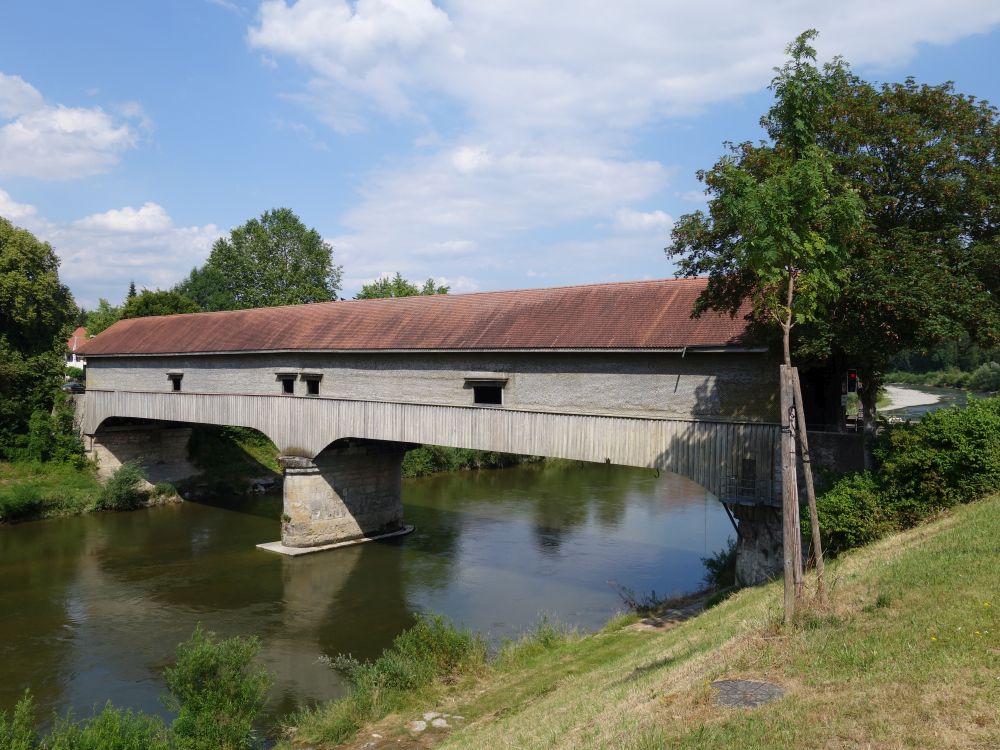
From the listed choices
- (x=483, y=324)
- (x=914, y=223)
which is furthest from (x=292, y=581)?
(x=914, y=223)

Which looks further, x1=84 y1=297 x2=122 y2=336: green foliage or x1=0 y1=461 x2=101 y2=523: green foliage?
x1=84 y1=297 x2=122 y2=336: green foliage

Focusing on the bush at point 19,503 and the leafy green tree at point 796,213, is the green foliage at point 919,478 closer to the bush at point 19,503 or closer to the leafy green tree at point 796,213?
the leafy green tree at point 796,213

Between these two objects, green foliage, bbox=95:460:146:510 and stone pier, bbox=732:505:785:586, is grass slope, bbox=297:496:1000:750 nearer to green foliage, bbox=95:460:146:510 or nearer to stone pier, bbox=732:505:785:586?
stone pier, bbox=732:505:785:586

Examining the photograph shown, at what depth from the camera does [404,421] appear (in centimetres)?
1792

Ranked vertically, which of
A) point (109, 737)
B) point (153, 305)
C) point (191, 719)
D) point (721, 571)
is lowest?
point (191, 719)

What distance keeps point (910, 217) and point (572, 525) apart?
1447cm

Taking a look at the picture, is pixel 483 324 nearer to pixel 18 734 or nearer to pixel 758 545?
pixel 758 545

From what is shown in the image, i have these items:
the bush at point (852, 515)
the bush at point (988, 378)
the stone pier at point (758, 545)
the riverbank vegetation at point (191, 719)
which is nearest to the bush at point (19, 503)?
the riverbank vegetation at point (191, 719)

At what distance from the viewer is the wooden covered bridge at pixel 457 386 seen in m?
13.3

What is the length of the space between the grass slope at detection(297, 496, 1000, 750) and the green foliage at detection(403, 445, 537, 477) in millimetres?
21901

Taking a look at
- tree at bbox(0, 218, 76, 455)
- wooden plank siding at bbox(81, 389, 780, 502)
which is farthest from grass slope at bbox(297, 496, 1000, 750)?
tree at bbox(0, 218, 76, 455)

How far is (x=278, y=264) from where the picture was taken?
43.8 metres

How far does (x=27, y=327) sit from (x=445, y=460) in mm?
17362

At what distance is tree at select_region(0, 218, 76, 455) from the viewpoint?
25438mm
